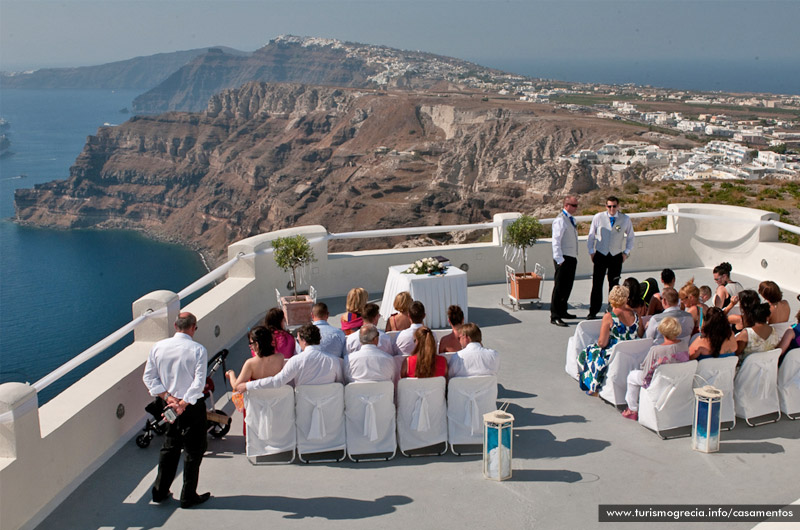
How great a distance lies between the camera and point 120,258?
154 m

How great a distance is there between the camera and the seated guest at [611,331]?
21.5ft

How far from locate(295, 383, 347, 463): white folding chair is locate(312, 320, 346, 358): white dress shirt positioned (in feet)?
1.55

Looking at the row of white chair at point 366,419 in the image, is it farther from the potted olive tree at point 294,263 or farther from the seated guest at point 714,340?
the potted olive tree at point 294,263

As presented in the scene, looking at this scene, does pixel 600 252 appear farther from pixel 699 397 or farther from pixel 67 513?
pixel 67 513

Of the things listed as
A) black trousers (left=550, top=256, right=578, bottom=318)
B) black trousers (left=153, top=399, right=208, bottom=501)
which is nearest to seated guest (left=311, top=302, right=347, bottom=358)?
black trousers (left=153, top=399, right=208, bottom=501)

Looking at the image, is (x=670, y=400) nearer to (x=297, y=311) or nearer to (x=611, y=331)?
(x=611, y=331)

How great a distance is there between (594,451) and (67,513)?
150 inches

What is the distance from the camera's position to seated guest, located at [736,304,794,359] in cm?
619

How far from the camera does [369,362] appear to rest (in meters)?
5.55

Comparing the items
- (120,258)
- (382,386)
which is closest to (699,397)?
(382,386)

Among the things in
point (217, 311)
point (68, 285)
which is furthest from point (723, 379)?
point (68, 285)

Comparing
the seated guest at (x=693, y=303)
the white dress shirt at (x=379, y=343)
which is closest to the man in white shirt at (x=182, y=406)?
the white dress shirt at (x=379, y=343)

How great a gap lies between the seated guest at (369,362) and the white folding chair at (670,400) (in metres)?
2.09

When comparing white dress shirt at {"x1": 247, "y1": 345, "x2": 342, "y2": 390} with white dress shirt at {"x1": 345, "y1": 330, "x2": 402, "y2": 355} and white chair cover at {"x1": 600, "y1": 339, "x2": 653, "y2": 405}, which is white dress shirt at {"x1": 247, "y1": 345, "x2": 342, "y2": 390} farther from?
white chair cover at {"x1": 600, "y1": 339, "x2": 653, "y2": 405}
